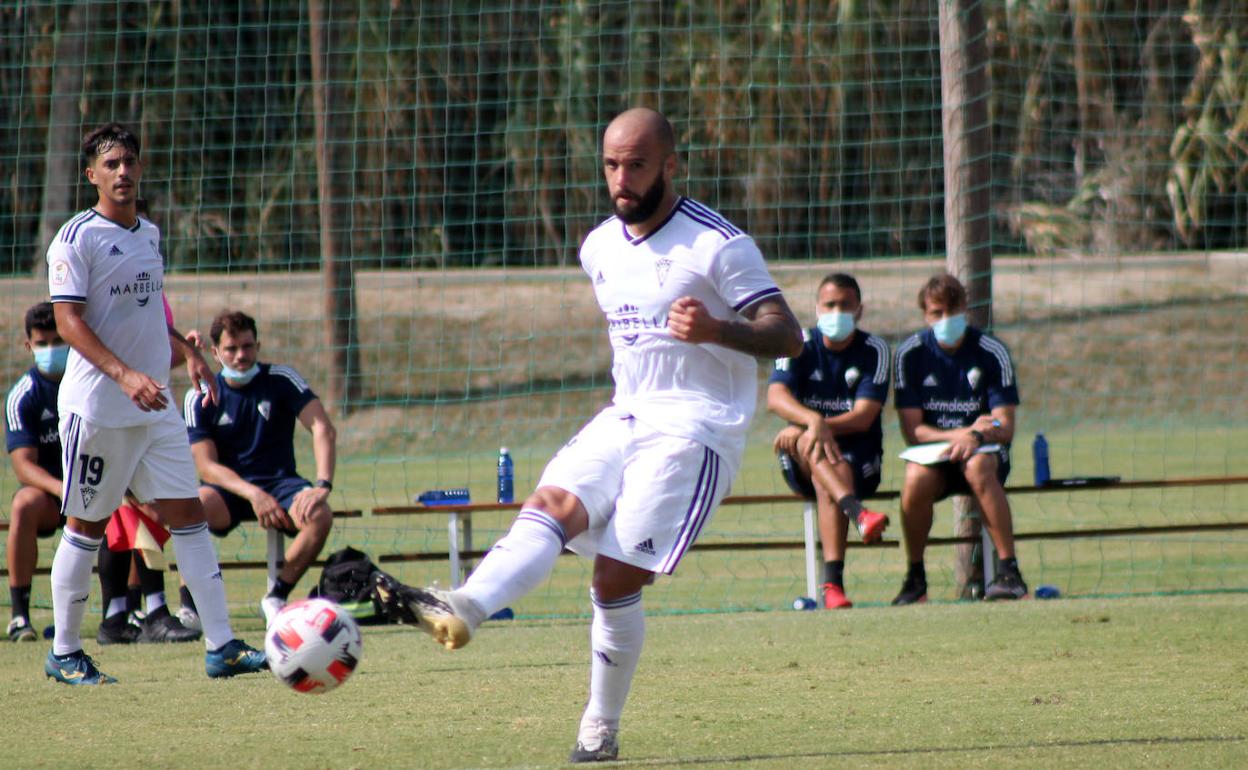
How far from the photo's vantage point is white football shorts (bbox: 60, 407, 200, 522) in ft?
22.7

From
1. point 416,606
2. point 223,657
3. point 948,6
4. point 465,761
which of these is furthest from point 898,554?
point 416,606

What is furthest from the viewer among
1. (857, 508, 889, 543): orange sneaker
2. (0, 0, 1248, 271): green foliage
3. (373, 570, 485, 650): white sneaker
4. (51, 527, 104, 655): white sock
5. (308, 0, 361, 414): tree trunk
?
(0, 0, 1248, 271): green foliage

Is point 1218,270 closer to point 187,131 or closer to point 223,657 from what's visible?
point 187,131

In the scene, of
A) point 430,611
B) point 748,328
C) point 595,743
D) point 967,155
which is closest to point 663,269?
point 748,328

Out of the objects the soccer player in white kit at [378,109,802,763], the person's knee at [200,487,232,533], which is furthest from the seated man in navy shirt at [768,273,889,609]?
the soccer player in white kit at [378,109,802,763]

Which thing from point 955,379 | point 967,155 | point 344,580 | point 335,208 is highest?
point 335,208

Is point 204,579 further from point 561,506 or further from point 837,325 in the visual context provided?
point 837,325

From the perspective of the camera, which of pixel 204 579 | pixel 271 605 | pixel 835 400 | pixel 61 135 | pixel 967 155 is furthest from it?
pixel 61 135

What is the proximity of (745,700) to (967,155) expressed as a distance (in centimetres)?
542

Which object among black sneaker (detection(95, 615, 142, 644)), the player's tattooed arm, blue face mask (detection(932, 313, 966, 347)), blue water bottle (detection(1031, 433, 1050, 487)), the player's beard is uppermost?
the player's beard

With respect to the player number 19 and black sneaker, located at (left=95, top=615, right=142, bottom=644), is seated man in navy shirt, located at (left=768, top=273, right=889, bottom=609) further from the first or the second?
the player number 19

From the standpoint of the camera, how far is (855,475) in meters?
9.83

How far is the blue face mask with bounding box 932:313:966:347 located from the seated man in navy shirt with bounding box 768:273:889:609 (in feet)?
1.16

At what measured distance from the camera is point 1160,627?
26.2 feet
